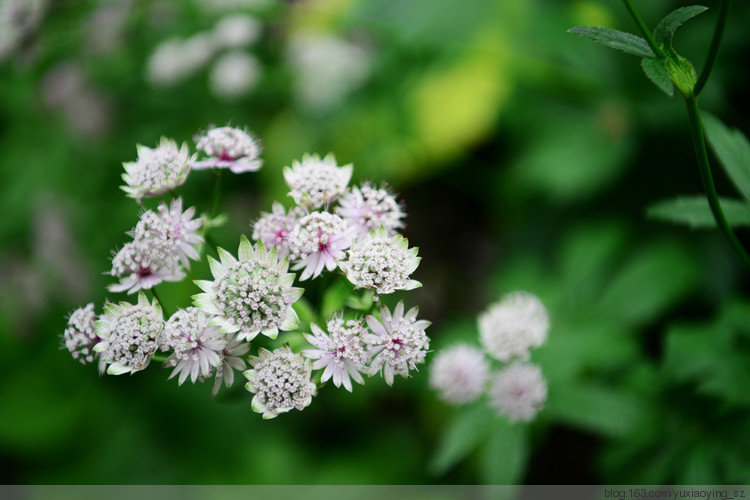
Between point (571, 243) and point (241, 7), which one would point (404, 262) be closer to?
point (571, 243)

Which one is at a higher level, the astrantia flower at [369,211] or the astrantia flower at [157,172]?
the astrantia flower at [157,172]

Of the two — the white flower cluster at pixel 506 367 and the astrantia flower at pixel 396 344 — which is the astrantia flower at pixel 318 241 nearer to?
the astrantia flower at pixel 396 344

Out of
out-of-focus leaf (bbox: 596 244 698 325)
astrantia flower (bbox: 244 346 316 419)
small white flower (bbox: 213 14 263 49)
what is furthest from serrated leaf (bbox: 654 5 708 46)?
small white flower (bbox: 213 14 263 49)

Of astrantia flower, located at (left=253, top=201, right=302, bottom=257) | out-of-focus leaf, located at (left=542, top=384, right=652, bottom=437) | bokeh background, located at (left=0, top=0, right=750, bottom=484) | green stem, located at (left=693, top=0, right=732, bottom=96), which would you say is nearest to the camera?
green stem, located at (left=693, top=0, right=732, bottom=96)

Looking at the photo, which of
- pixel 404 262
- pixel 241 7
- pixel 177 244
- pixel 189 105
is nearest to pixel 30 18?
pixel 189 105

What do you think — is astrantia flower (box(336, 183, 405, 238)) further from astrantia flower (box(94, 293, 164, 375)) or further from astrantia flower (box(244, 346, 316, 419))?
astrantia flower (box(94, 293, 164, 375))

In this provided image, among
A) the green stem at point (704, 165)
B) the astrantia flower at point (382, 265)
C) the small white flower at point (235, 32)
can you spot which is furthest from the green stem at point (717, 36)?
the small white flower at point (235, 32)
